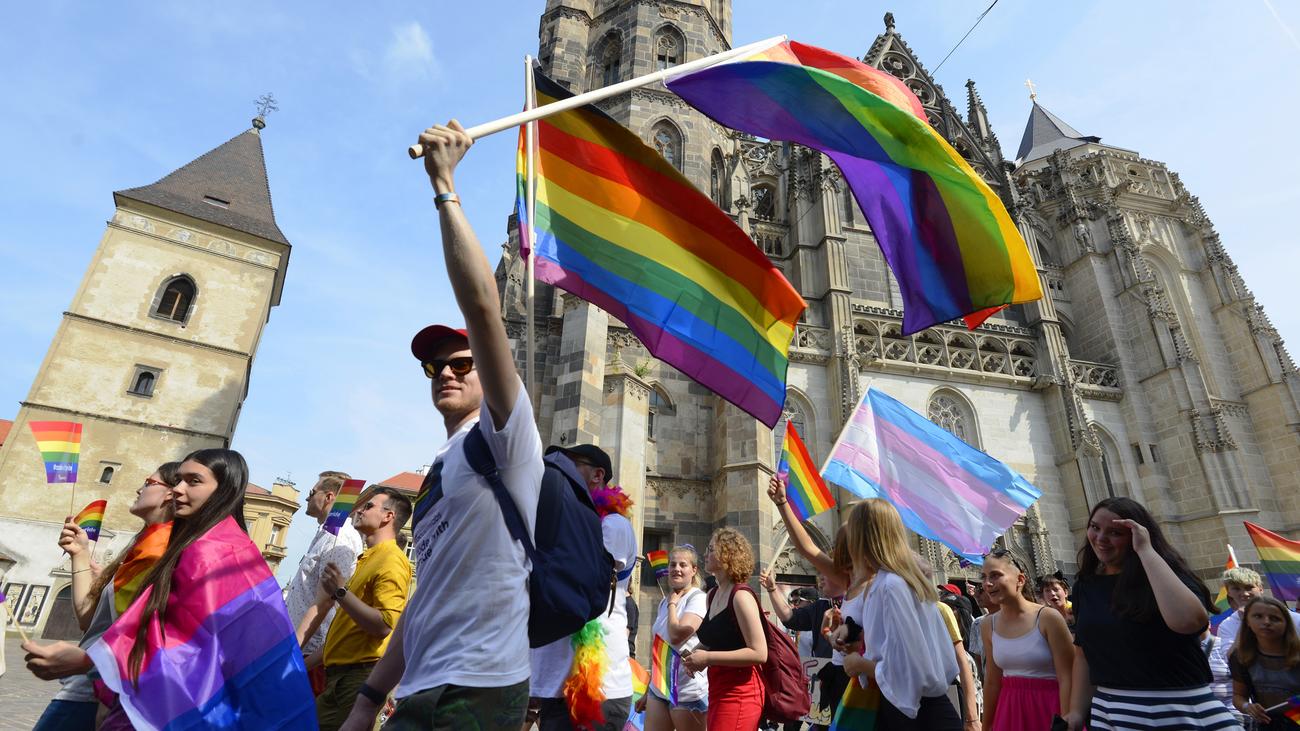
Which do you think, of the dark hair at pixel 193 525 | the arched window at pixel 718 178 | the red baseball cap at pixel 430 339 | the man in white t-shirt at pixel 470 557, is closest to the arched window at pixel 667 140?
the arched window at pixel 718 178

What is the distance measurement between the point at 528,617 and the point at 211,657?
104 centimetres

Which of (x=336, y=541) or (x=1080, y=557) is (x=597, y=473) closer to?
(x=336, y=541)

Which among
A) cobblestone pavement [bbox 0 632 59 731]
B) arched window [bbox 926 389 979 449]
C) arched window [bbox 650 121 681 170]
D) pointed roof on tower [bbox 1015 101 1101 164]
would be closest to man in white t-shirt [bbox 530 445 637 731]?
cobblestone pavement [bbox 0 632 59 731]

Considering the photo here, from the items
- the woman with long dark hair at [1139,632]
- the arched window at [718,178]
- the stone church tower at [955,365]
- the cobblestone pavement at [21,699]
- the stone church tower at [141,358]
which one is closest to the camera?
the woman with long dark hair at [1139,632]

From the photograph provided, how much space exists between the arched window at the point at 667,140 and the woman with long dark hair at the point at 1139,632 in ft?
51.3

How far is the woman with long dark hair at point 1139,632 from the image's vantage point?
2686 millimetres

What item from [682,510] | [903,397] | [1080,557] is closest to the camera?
[1080,557]

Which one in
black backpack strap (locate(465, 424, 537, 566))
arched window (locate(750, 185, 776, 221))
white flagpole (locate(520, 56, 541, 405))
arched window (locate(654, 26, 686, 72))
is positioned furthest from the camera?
arched window (locate(750, 185, 776, 221))

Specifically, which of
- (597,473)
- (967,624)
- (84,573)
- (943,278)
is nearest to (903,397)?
(967,624)

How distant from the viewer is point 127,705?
6.30 ft

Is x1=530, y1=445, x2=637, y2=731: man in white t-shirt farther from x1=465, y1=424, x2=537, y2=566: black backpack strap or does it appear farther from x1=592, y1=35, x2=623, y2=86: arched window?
x1=592, y1=35, x2=623, y2=86: arched window

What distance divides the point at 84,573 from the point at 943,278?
4.95 metres

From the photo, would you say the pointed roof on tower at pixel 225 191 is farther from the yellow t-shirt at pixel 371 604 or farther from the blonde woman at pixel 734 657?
the blonde woman at pixel 734 657

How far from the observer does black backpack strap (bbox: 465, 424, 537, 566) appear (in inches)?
69.0
